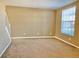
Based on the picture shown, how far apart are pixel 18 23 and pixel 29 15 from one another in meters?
0.91

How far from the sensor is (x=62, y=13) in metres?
7.67

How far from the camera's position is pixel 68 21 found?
6914mm

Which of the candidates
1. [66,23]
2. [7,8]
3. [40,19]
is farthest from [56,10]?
[7,8]

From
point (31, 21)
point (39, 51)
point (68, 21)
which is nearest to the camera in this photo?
point (39, 51)

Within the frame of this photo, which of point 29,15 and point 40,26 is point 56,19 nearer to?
point 40,26

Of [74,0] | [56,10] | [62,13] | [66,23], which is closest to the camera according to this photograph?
[74,0]

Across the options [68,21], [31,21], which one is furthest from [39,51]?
[31,21]

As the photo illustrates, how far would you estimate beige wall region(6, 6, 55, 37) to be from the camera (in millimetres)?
8102

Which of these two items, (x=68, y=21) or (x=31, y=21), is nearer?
(x=68, y=21)

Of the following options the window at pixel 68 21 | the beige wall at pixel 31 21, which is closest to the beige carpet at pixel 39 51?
the window at pixel 68 21

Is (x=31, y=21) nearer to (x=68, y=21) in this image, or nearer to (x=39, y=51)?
(x=68, y=21)

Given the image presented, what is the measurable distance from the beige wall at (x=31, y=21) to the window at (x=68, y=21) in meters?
1.44

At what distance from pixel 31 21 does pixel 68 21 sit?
8.71 ft

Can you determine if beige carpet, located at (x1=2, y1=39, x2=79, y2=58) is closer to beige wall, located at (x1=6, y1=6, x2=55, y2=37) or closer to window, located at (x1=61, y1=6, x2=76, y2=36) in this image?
window, located at (x1=61, y1=6, x2=76, y2=36)
